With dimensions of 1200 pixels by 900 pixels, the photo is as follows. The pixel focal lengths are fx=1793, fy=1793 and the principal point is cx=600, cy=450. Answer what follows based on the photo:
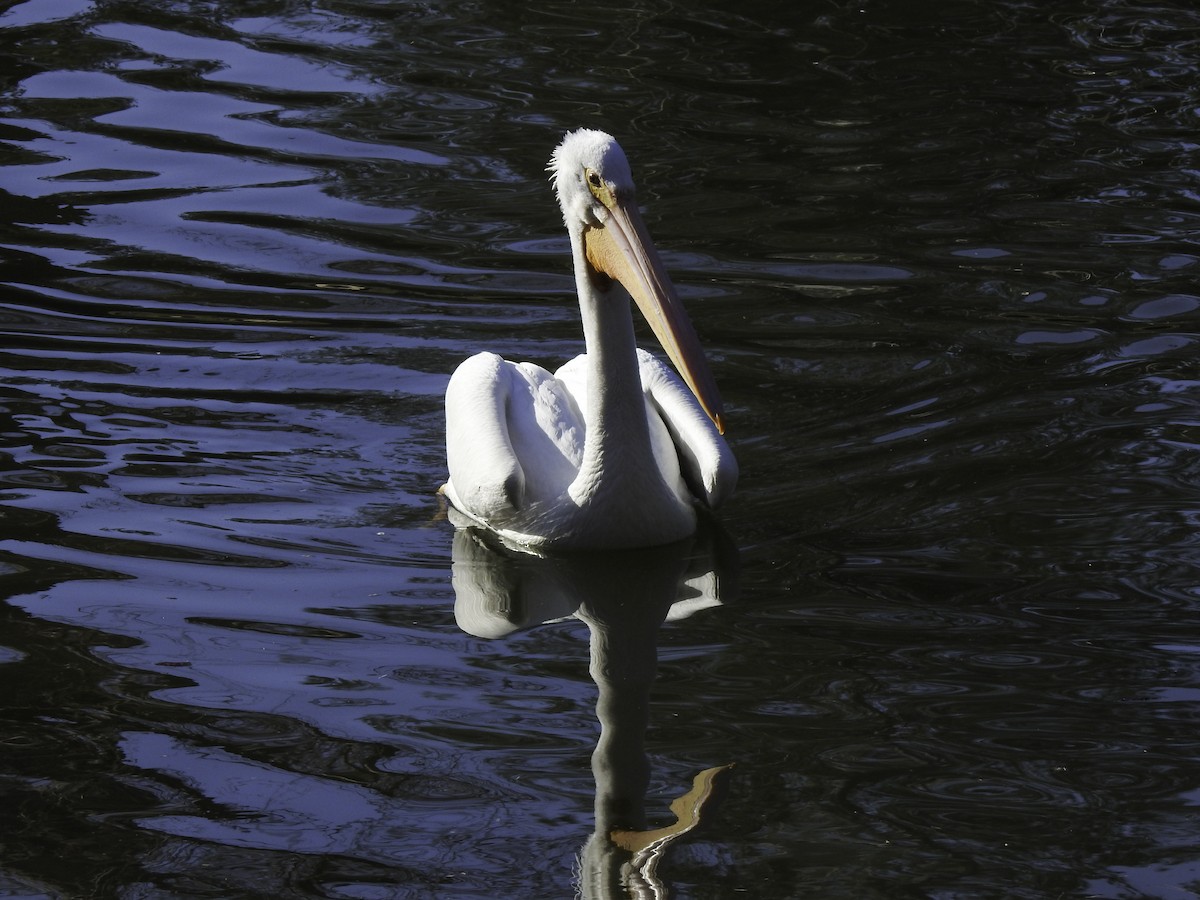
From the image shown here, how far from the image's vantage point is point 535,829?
372 centimetres

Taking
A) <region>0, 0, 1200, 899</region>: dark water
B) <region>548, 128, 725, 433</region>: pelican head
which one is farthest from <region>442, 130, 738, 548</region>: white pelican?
<region>0, 0, 1200, 899</region>: dark water

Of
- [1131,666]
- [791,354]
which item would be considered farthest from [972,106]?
[1131,666]

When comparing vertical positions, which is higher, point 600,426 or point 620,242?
point 620,242

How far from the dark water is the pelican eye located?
1.05m

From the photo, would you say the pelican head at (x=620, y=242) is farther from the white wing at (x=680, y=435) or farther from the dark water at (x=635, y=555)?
the dark water at (x=635, y=555)

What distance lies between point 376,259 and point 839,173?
2228 millimetres

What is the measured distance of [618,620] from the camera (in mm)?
4801

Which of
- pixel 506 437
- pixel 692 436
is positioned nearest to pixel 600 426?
pixel 506 437

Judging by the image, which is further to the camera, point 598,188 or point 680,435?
point 680,435

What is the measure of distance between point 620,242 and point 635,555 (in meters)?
0.94

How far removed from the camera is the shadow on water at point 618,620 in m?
3.64

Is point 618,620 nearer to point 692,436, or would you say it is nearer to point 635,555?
point 635,555

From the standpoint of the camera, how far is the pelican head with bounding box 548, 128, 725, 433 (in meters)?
4.69

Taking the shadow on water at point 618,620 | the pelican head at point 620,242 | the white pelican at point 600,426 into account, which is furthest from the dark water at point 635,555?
the pelican head at point 620,242
